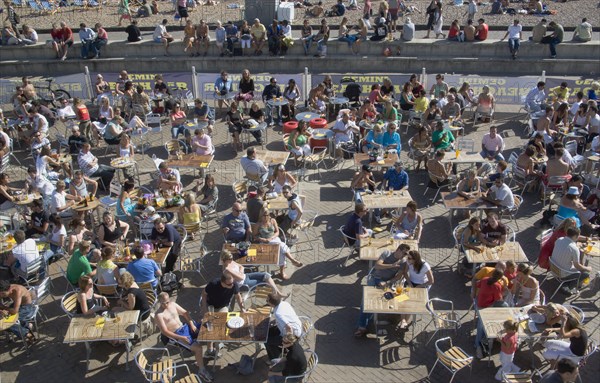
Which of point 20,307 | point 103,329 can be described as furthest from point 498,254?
point 20,307

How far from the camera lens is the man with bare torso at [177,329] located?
351 inches

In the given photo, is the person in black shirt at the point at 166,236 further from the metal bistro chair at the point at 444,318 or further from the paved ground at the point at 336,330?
the metal bistro chair at the point at 444,318

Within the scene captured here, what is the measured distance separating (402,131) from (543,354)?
10485 mm

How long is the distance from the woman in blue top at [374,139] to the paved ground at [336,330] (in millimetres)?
1985

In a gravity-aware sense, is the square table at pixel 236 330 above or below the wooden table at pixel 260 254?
below

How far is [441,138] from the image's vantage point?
15023 millimetres

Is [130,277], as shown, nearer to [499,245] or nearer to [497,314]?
[497,314]

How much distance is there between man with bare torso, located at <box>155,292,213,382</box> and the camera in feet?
29.2

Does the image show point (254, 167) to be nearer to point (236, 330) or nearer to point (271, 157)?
point (271, 157)

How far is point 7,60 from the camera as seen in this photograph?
25.5 m

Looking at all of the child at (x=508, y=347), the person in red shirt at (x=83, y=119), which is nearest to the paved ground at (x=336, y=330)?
the child at (x=508, y=347)

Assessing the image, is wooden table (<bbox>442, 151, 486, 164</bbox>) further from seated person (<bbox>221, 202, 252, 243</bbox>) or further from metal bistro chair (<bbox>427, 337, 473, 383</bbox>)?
metal bistro chair (<bbox>427, 337, 473, 383</bbox>)

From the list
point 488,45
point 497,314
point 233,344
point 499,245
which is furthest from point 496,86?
point 233,344

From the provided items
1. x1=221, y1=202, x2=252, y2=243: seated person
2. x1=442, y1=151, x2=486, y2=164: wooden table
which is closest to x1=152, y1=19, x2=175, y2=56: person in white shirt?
x1=442, y1=151, x2=486, y2=164: wooden table
